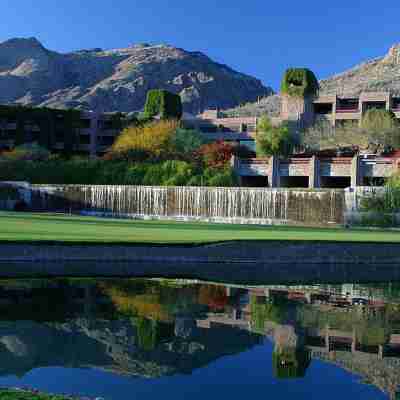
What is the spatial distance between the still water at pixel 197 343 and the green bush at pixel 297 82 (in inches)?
2818

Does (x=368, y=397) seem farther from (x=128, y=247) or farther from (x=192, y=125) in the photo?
(x=192, y=125)

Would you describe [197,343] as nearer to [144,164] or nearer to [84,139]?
[144,164]

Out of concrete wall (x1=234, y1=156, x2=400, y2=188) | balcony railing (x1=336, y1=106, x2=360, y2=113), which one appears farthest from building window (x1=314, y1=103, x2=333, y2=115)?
concrete wall (x1=234, y1=156, x2=400, y2=188)

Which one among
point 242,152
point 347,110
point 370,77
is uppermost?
point 370,77

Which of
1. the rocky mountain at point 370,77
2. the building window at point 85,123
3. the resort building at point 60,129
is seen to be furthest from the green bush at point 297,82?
the rocky mountain at point 370,77

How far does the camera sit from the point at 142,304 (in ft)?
50.3

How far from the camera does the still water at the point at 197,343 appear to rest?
31.0ft

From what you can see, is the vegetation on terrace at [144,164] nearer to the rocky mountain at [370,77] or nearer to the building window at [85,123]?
the building window at [85,123]

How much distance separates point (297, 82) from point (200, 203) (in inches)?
1647

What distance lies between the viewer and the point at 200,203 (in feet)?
165

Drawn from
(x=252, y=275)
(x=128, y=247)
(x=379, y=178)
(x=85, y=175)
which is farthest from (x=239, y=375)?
(x=85, y=175)

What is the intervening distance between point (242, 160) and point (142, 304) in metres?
46.3

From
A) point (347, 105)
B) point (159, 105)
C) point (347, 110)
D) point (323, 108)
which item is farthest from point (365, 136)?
point (159, 105)

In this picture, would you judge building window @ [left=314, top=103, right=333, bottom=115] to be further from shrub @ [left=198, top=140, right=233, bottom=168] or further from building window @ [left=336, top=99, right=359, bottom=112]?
shrub @ [left=198, top=140, right=233, bottom=168]
